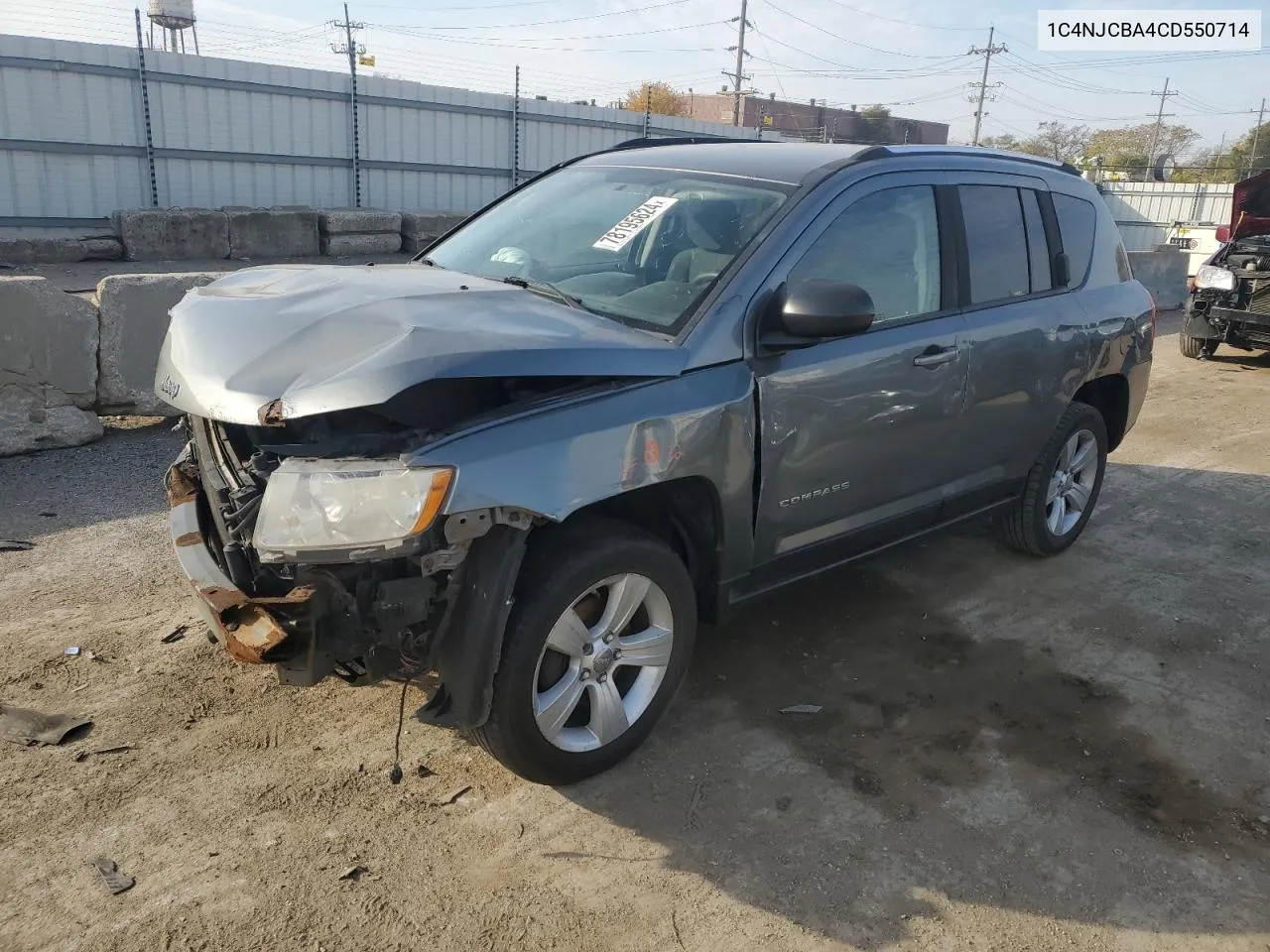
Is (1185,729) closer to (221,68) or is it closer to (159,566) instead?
(159,566)

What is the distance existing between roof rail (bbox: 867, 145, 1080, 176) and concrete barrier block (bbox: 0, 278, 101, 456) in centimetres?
476

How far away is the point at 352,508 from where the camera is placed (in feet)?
8.20

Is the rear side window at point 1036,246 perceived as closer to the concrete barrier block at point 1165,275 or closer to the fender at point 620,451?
the fender at point 620,451

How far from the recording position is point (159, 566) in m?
4.40

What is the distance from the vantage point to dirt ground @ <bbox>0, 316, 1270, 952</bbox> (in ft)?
8.47

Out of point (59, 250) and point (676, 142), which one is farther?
point (59, 250)

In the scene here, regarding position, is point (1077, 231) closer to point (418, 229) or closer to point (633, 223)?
point (633, 223)

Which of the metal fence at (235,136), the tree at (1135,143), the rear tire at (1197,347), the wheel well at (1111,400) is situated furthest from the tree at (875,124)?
the wheel well at (1111,400)

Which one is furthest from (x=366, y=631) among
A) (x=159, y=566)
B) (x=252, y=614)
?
(x=159, y=566)

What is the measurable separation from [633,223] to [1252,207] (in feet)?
36.2

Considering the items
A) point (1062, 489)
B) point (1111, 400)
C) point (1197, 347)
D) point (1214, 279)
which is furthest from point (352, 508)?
point (1197, 347)

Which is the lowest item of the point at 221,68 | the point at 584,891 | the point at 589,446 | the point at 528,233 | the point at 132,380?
the point at 584,891

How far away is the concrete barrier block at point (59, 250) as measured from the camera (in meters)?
11.7

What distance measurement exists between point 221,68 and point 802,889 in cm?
1585
